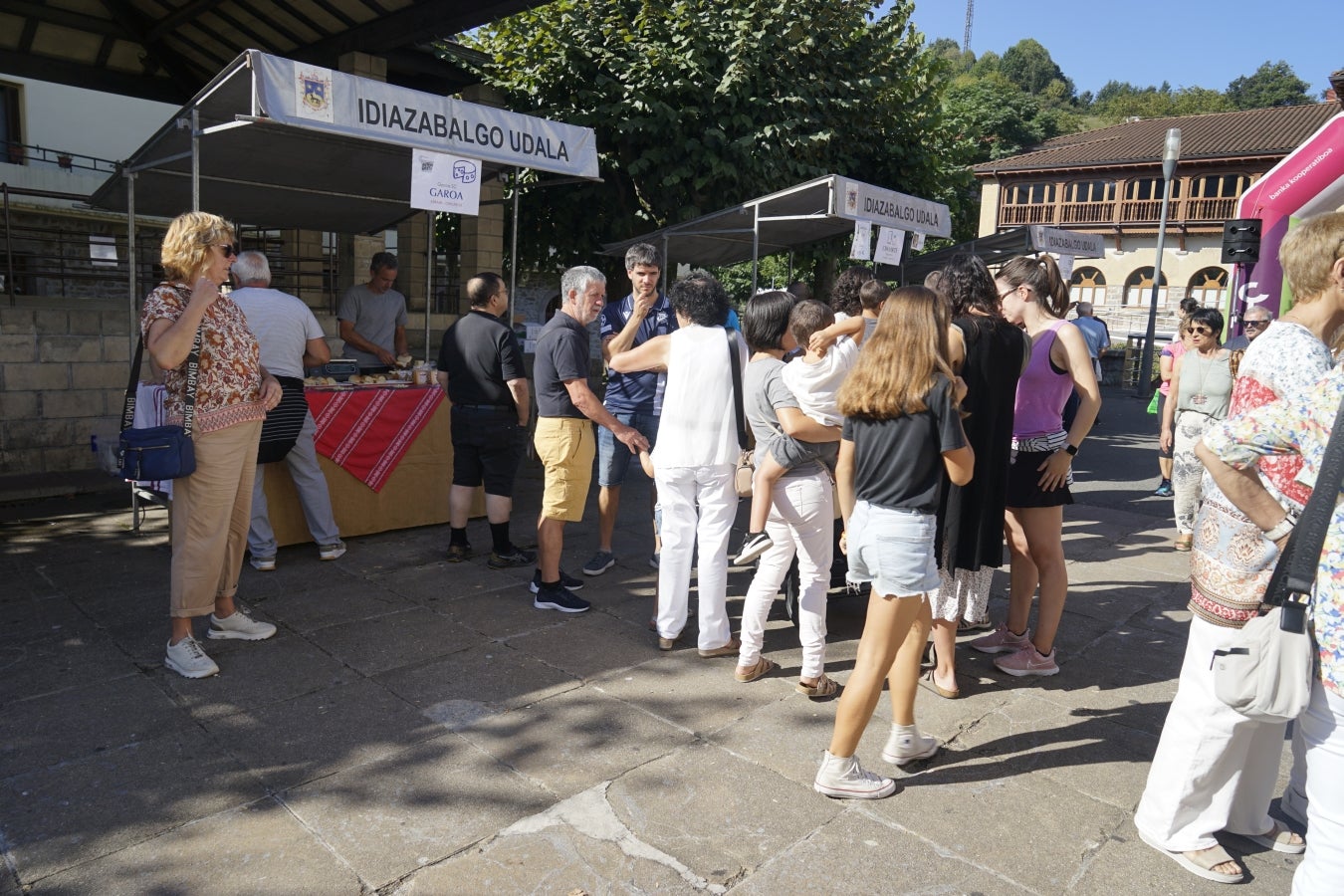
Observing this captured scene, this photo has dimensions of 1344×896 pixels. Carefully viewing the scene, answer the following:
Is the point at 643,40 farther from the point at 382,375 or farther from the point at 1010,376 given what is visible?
the point at 1010,376

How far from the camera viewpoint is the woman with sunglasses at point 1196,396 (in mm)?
6121

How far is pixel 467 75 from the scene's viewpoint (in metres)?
11.4

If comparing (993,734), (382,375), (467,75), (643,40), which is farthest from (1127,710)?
(467,75)

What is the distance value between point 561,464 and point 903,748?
89.9 inches

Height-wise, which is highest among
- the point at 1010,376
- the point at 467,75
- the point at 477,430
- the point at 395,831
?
the point at 467,75

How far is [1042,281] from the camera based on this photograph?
13.0 feet

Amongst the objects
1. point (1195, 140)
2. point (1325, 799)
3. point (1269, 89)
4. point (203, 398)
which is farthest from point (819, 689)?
point (1269, 89)

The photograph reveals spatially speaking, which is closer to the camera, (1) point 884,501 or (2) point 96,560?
(1) point 884,501

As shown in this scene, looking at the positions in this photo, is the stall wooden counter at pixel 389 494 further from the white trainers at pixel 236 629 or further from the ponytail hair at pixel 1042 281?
the ponytail hair at pixel 1042 281

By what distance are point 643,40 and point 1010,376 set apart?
8266mm

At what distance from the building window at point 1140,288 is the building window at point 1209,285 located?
3.63ft

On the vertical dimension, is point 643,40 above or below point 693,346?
above

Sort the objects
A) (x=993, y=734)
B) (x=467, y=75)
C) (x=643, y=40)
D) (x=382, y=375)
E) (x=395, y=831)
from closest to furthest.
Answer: (x=395, y=831) → (x=993, y=734) → (x=382, y=375) → (x=643, y=40) → (x=467, y=75)

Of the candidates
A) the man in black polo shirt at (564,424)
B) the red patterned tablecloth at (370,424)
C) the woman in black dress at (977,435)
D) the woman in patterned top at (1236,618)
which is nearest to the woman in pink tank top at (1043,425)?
the woman in black dress at (977,435)
